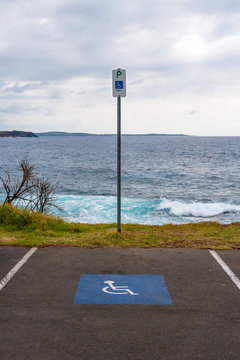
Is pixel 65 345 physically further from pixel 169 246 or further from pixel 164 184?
pixel 164 184

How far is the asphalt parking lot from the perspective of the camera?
11.9ft

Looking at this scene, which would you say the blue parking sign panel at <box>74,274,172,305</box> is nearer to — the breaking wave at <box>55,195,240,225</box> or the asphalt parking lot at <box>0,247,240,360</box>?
the asphalt parking lot at <box>0,247,240,360</box>

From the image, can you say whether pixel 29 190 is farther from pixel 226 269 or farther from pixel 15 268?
pixel 226 269

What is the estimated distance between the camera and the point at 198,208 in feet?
87.7

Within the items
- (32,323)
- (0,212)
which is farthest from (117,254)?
(0,212)

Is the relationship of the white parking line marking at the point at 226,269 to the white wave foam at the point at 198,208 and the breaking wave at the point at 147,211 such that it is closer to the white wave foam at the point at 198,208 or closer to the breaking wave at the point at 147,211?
the breaking wave at the point at 147,211

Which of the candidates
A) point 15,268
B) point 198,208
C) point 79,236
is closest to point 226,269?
point 79,236

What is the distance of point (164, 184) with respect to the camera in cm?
4191

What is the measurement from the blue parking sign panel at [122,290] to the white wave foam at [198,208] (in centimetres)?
1955

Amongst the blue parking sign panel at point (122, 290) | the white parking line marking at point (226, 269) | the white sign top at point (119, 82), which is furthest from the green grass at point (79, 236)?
the white sign top at point (119, 82)

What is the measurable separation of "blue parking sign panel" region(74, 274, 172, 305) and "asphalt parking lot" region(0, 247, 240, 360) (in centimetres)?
3

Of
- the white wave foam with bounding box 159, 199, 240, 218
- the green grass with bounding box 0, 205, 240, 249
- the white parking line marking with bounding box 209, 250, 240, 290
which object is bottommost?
the white wave foam with bounding box 159, 199, 240, 218

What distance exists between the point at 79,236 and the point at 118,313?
12.2ft

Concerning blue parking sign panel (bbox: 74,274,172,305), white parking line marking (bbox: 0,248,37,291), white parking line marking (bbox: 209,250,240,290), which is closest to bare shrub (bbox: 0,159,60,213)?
white parking line marking (bbox: 0,248,37,291)
